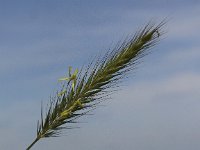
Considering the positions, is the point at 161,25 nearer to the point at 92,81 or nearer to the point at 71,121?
the point at 92,81

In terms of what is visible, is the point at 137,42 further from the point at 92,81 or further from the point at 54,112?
the point at 54,112

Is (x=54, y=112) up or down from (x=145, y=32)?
down

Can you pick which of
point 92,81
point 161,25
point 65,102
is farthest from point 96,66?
point 161,25

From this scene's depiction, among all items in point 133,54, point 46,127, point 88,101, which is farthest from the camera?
point 46,127

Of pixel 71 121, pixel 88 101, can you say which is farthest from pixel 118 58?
pixel 71 121

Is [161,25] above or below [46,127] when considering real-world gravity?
above

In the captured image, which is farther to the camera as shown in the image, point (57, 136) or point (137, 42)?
point (57, 136)

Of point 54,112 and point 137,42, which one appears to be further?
point 54,112

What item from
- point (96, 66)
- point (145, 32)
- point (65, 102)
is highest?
point (145, 32)

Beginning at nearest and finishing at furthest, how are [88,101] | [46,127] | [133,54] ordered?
[133,54] < [88,101] < [46,127]
